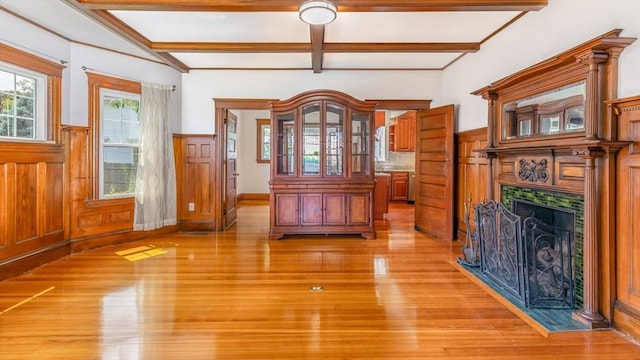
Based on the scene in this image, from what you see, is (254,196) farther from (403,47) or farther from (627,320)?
(627,320)

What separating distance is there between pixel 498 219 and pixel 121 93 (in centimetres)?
472

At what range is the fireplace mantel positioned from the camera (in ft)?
7.35

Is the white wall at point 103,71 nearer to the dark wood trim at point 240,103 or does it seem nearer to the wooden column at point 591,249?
the dark wood trim at point 240,103

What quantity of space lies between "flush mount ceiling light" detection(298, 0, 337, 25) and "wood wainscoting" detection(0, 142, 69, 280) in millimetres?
3050

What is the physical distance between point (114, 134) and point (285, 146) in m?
2.27

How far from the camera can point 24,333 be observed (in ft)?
7.25

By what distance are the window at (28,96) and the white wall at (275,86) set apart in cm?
181

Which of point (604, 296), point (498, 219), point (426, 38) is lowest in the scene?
point (604, 296)

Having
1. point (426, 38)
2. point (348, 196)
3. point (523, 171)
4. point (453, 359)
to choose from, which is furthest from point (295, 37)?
point (453, 359)

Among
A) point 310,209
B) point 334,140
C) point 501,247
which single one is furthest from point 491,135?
point 310,209

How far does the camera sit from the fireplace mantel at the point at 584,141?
2240mm

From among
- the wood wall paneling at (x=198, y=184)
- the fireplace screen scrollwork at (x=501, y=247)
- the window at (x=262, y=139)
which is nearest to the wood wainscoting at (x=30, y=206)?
the wood wall paneling at (x=198, y=184)

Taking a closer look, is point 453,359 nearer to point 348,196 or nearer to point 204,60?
point 348,196

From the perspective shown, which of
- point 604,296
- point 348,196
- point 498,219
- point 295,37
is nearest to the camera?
point 604,296
